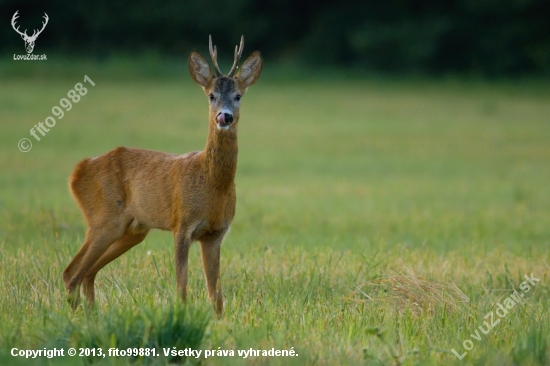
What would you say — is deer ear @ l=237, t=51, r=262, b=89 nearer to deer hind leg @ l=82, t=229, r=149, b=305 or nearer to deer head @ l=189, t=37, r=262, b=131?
deer head @ l=189, t=37, r=262, b=131

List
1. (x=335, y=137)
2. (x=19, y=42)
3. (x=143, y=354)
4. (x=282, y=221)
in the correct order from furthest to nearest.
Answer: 1. (x=19, y=42)
2. (x=335, y=137)
3. (x=282, y=221)
4. (x=143, y=354)

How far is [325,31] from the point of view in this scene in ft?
125

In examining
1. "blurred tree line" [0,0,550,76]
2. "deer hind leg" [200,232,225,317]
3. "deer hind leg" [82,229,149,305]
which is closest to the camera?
"deer hind leg" [200,232,225,317]

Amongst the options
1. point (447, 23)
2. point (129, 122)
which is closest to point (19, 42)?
point (129, 122)

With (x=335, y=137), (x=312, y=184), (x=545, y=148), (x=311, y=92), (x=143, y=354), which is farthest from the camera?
(x=311, y=92)

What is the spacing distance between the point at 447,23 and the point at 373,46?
3.14 meters

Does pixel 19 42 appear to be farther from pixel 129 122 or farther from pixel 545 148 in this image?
pixel 545 148

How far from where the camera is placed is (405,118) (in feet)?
83.8

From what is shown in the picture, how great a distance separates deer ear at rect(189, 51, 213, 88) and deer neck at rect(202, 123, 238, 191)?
0.43 meters

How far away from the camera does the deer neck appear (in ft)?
21.6

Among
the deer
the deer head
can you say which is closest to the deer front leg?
the deer

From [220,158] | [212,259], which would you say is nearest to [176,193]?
[220,158]

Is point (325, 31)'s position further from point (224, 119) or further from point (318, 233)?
point (224, 119)

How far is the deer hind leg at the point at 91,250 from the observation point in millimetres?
6875
